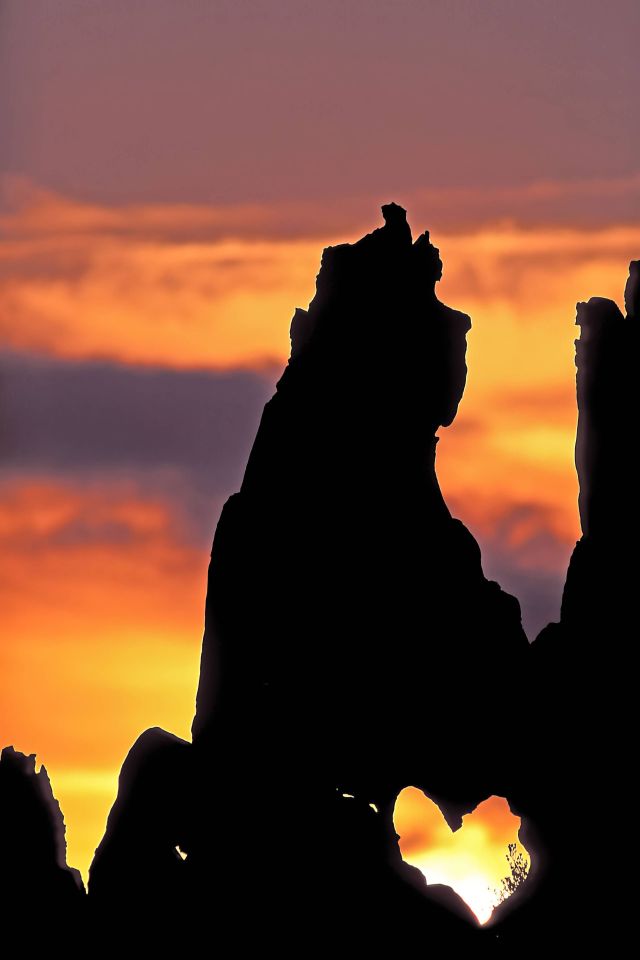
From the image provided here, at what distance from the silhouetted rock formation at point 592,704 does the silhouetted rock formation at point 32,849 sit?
1352 centimetres

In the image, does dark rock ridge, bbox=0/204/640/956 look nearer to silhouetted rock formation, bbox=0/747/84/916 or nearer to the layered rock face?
the layered rock face

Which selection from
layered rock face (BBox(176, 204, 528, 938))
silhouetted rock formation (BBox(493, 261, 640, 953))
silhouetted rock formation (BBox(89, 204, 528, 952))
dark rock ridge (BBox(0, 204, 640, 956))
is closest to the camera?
silhouetted rock formation (BBox(493, 261, 640, 953))

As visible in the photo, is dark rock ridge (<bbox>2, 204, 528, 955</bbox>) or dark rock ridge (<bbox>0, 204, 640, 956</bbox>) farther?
dark rock ridge (<bbox>2, 204, 528, 955</bbox>)

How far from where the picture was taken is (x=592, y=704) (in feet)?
260

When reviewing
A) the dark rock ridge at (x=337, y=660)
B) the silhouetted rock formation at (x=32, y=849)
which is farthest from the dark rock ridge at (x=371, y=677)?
the silhouetted rock formation at (x=32, y=849)

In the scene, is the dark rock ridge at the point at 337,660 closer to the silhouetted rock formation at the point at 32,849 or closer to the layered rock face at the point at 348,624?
the layered rock face at the point at 348,624

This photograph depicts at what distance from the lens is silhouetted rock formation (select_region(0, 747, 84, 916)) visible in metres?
80.9

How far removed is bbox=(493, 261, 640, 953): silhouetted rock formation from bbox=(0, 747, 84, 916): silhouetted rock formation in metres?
13.5

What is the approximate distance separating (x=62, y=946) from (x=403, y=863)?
10.8 meters

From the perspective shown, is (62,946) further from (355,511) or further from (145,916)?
(355,511)

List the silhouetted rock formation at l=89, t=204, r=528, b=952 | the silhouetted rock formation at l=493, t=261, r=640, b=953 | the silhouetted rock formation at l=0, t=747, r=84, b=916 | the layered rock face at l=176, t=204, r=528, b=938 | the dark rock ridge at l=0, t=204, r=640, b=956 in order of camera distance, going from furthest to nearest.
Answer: the silhouetted rock formation at l=0, t=747, r=84, b=916 < the layered rock face at l=176, t=204, r=528, b=938 < the silhouetted rock formation at l=89, t=204, r=528, b=952 < the dark rock ridge at l=0, t=204, r=640, b=956 < the silhouetted rock formation at l=493, t=261, r=640, b=953

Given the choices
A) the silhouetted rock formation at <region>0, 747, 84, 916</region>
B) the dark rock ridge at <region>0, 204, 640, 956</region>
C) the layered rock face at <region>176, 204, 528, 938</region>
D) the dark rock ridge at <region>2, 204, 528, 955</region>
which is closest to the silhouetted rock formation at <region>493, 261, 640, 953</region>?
the dark rock ridge at <region>0, 204, 640, 956</region>

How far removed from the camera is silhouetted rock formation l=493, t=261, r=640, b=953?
257 ft

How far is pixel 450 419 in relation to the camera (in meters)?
81.0
